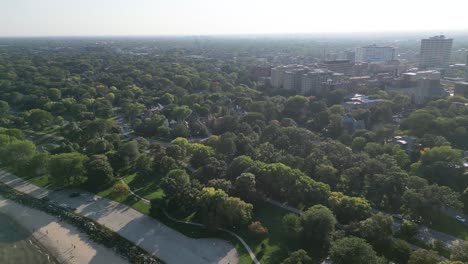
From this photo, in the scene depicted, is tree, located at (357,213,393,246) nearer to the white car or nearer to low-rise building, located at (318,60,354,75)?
the white car

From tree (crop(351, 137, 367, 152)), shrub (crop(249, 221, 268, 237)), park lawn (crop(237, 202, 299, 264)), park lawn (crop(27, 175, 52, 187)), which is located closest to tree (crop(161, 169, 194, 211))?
park lawn (crop(237, 202, 299, 264))

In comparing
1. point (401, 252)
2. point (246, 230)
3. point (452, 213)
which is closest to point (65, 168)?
point (246, 230)

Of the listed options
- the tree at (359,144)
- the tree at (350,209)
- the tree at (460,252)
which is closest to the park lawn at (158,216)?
the tree at (350,209)

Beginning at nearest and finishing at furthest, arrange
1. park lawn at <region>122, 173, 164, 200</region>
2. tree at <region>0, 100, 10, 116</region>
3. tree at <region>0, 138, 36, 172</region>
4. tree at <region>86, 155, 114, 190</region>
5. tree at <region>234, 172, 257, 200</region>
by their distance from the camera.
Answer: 1. tree at <region>234, 172, 257, 200</region>
2. park lawn at <region>122, 173, 164, 200</region>
3. tree at <region>86, 155, 114, 190</region>
4. tree at <region>0, 138, 36, 172</region>
5. tree at <region>0, 100, 10, 116</region>

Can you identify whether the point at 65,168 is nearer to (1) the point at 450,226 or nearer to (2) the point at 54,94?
(1) the point at 450,226

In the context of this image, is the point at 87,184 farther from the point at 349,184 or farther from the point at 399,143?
the point at 399,143

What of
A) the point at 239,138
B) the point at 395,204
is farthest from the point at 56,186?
the point at 395,204

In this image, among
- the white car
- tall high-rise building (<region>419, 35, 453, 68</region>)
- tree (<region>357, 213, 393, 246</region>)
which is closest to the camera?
tree (<region>357, 213, 393, 246</region>)
